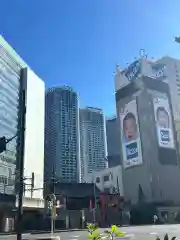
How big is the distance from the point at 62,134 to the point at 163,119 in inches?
1623

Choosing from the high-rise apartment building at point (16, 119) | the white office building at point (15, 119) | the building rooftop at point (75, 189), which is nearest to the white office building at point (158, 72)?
the white office building at point (15, 119)

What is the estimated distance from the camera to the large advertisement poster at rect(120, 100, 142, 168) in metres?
122

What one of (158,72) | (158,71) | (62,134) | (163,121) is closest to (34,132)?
(62,134)

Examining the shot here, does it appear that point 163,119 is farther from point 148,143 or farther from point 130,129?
point 130,129

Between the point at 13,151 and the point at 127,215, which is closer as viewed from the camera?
the point at 127,215

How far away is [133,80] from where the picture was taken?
12988cm

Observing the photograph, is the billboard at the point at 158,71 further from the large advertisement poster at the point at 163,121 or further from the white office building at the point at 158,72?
the large advertisement poster at the point at 163,121

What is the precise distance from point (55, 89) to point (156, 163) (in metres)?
73.7

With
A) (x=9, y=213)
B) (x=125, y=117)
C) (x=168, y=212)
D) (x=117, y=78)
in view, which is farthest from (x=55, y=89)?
(x=9, y=213)

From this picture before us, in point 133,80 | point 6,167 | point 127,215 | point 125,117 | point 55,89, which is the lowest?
point 127,215

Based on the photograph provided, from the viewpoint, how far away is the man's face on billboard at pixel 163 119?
401 ft

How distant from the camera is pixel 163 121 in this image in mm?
123562

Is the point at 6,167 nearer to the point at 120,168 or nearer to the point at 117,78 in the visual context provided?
the point at 120,168

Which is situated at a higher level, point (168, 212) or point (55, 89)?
point (55, 89)
